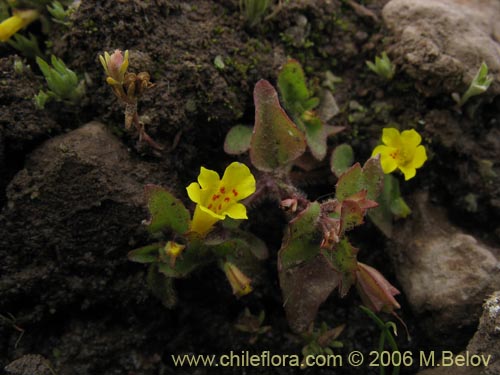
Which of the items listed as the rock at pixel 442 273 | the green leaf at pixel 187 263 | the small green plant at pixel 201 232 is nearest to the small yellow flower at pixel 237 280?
the small green plant at pixel 201 232

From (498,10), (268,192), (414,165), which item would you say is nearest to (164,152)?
(268,192)

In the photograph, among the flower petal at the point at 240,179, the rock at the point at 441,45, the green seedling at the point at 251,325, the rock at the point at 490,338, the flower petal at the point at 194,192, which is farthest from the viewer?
the rock at the point at 441,45

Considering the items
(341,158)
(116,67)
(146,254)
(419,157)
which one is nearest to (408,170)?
(419,157)

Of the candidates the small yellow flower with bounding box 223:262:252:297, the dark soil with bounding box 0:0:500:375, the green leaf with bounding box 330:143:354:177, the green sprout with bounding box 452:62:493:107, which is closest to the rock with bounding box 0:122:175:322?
the dark soil with bounding box 0:0:500:375

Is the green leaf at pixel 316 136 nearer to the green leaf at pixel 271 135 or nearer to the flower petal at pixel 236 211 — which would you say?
the green leaf at pixel 271 135

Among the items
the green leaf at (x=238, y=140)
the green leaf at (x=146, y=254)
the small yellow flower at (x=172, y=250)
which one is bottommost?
the green leaf at (x=146, y=254)

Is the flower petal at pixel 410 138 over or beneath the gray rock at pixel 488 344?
over

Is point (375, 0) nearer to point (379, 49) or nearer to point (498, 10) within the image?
point (379, 49)
